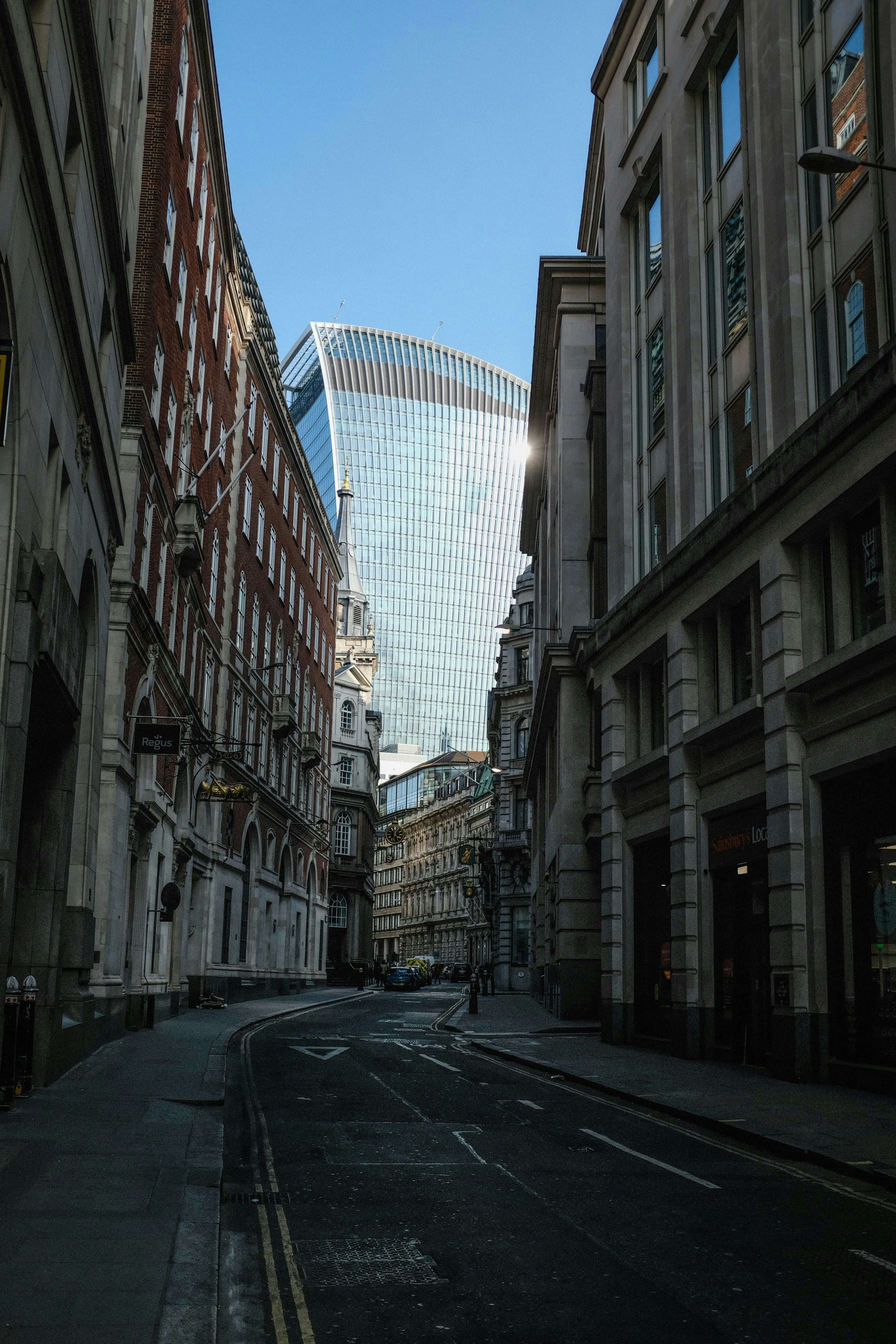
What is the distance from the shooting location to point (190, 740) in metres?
36.2

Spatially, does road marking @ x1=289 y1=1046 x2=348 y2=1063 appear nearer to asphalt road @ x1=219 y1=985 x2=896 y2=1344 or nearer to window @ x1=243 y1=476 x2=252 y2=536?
asphalt road @ x1=219 y1=985 x2=896 y2=1344

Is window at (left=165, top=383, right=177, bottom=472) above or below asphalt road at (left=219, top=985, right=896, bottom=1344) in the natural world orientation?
above

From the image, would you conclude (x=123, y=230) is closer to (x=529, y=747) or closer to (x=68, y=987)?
(x=68, y=987)

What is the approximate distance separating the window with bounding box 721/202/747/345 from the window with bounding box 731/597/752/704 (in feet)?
18.1

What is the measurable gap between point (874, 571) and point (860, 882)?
4.69 m

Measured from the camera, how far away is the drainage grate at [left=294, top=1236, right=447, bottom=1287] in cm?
739

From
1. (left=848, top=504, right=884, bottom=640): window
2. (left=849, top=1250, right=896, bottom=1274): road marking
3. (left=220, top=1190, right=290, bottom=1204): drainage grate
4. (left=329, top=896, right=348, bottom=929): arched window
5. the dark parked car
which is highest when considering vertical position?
(left=848, top=504, right=884, bottom=640): window

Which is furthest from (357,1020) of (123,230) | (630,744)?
(123,230)

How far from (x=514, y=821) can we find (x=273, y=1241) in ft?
239

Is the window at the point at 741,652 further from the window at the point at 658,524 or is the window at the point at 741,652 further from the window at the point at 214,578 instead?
the window at the point at 214,578

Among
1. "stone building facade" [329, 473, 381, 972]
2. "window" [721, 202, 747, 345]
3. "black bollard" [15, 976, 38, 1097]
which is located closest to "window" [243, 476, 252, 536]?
"window" [721, 202, 747, 345]

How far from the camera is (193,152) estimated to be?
1523 inches

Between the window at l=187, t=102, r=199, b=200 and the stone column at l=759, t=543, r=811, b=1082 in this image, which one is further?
the window at l=187, t=102, r=199, b=200

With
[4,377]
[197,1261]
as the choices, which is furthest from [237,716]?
[197,1261]
